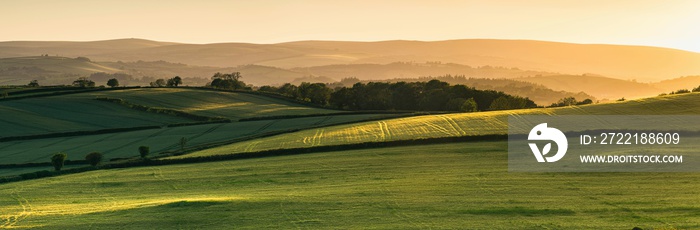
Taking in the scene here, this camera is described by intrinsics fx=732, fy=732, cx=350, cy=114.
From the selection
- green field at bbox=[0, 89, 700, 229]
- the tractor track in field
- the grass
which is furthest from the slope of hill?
the tractor track in field

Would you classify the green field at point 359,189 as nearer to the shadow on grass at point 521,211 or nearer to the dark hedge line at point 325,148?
the shadow on grass at point 521,211

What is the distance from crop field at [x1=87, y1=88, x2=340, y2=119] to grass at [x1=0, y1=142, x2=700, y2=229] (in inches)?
2206

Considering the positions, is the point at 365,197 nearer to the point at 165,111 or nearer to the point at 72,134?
the point at 72,134

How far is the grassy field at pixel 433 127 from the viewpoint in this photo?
65938 mm

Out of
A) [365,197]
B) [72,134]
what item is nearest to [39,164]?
[72,134]

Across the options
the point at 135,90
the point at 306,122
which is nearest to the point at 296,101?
the point at 135,90

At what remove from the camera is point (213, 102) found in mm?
128875

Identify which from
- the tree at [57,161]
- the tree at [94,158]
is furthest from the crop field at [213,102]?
the tree at [57,161]

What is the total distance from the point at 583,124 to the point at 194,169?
34.9 metres

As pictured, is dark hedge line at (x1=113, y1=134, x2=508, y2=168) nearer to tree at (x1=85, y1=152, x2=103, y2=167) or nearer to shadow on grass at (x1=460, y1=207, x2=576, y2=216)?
tree at (x1=85, y1=152, x2=103, y2=167)

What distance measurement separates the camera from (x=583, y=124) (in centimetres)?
6675

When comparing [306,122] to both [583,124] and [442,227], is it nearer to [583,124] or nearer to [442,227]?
[583,124]

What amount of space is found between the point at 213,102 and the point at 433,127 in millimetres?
66237

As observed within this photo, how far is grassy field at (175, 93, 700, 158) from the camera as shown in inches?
2596
